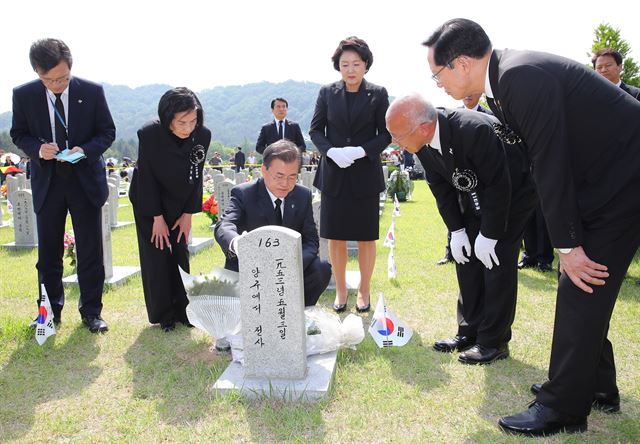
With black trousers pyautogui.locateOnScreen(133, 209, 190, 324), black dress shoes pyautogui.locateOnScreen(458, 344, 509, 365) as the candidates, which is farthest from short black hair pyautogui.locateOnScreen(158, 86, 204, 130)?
black dress shoes pyautogui.locateOnScreen(458, 344, 509, 365)

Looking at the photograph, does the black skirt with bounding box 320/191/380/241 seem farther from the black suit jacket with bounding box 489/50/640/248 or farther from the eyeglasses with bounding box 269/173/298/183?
the black suit jacket with bounding box 489/50/640/248

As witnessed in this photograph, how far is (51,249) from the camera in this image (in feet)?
14.7

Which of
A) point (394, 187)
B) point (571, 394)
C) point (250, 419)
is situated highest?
point (571, 394)

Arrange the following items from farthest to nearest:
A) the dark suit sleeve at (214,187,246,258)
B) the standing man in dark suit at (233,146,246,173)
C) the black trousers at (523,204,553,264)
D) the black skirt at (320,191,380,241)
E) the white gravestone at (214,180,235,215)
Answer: the standing man in dark suit at (233,146,246,173) < the white gravestone at (214,180,235,215) < the black trousers at (523,204,553,264) < the black skirt at (320,191,380,241) < the dark suit sleeve at (214,187,246,258)

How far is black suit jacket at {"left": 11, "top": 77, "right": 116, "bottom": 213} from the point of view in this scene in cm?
429

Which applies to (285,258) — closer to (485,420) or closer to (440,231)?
(485,420)

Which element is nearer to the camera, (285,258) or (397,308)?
(285,258)

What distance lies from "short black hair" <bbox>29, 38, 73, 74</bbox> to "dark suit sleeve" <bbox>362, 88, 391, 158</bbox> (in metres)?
2.55

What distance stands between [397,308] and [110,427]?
2.91m

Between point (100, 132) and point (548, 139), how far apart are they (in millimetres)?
3730

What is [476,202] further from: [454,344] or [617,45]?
[617,45]

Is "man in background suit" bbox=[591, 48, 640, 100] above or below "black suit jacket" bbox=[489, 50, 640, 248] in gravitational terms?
above

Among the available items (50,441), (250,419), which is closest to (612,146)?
(250,419)

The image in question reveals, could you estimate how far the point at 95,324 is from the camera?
4465 millimetres
